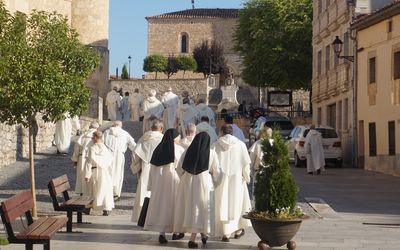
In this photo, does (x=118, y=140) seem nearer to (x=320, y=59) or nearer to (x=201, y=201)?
(x=201, y=201)

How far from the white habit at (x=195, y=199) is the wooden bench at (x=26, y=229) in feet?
7.65

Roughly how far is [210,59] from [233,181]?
79275 mm

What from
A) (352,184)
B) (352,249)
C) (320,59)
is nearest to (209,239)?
(352,249)

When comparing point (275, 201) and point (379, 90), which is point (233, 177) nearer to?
point (275, 201)

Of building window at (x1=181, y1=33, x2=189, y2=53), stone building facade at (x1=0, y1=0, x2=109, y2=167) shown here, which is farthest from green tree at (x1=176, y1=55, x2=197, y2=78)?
stone building facade at (x1=0, y1=0, x2=109, y2=167)

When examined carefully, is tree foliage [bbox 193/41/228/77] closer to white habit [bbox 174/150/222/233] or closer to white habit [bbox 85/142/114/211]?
white habit [bbox 85/142/114/211]

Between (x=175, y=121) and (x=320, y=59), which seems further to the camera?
(x=320, y=59)

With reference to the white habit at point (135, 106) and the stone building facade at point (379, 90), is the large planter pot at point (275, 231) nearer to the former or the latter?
the stone building facade at point (379, 90)

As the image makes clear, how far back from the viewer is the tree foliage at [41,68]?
1494cm

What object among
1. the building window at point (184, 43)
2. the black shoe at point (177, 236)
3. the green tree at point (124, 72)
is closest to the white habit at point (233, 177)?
the black shoe at point (177, 236)

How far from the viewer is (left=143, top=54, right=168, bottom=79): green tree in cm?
9106

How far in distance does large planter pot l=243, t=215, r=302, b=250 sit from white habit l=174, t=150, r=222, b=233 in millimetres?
960

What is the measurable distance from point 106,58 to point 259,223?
49.2 meters

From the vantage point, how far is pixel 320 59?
40.5 metres
